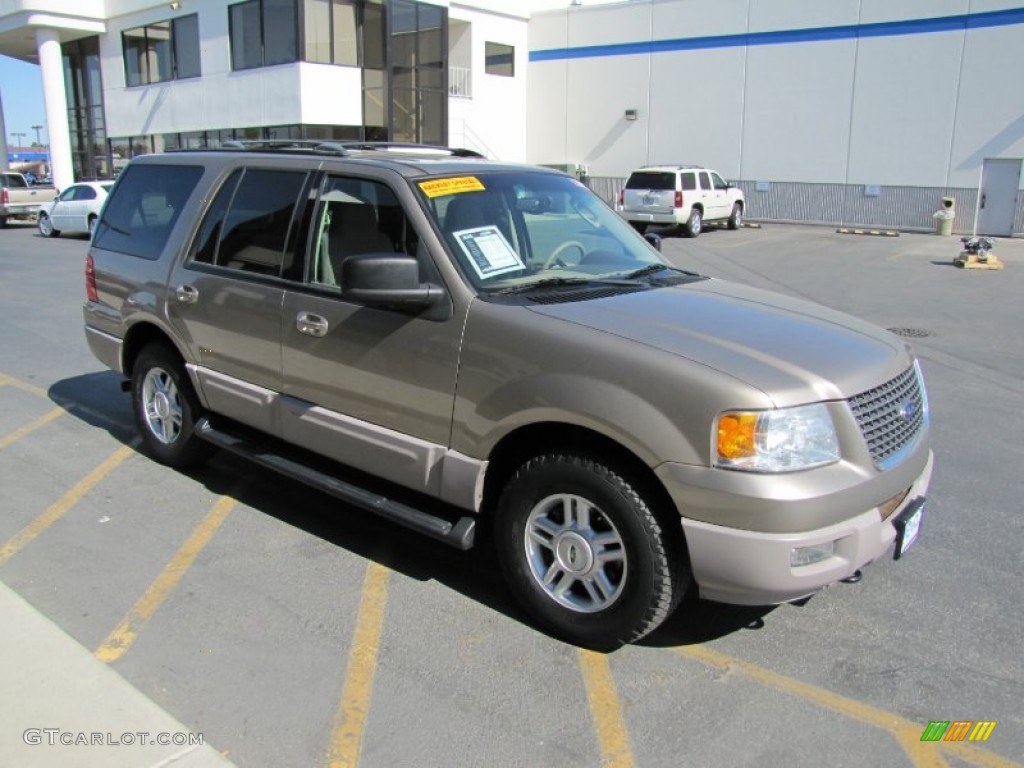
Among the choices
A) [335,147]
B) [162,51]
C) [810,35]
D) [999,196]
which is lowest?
[999,196]

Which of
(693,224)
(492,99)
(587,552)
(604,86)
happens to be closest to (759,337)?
(587,552)

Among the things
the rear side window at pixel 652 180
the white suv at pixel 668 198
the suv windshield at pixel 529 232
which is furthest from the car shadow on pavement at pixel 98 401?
the rear side window at pixel 652 180

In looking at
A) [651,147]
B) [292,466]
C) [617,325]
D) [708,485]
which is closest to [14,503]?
[292,466]

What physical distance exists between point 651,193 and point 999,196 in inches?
431

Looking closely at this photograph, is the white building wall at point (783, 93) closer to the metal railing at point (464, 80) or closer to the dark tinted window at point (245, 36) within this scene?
the metal railing at point (464, 80)

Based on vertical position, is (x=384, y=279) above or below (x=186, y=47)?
below

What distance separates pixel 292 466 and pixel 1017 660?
339 cm

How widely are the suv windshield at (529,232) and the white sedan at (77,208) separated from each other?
21.1 m

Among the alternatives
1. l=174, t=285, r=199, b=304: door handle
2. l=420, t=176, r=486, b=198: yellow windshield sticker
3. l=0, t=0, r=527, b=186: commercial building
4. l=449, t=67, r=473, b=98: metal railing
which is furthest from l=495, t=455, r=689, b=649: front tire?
l=449, t=67, r=473, b=98: metal railing

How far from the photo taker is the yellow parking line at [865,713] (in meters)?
2.88

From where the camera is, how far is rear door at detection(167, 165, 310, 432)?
14.9ft

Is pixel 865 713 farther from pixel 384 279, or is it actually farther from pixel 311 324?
pixel 311 324

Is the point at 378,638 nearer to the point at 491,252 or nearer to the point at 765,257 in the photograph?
the point at 491,252

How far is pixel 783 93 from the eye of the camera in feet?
94.0
